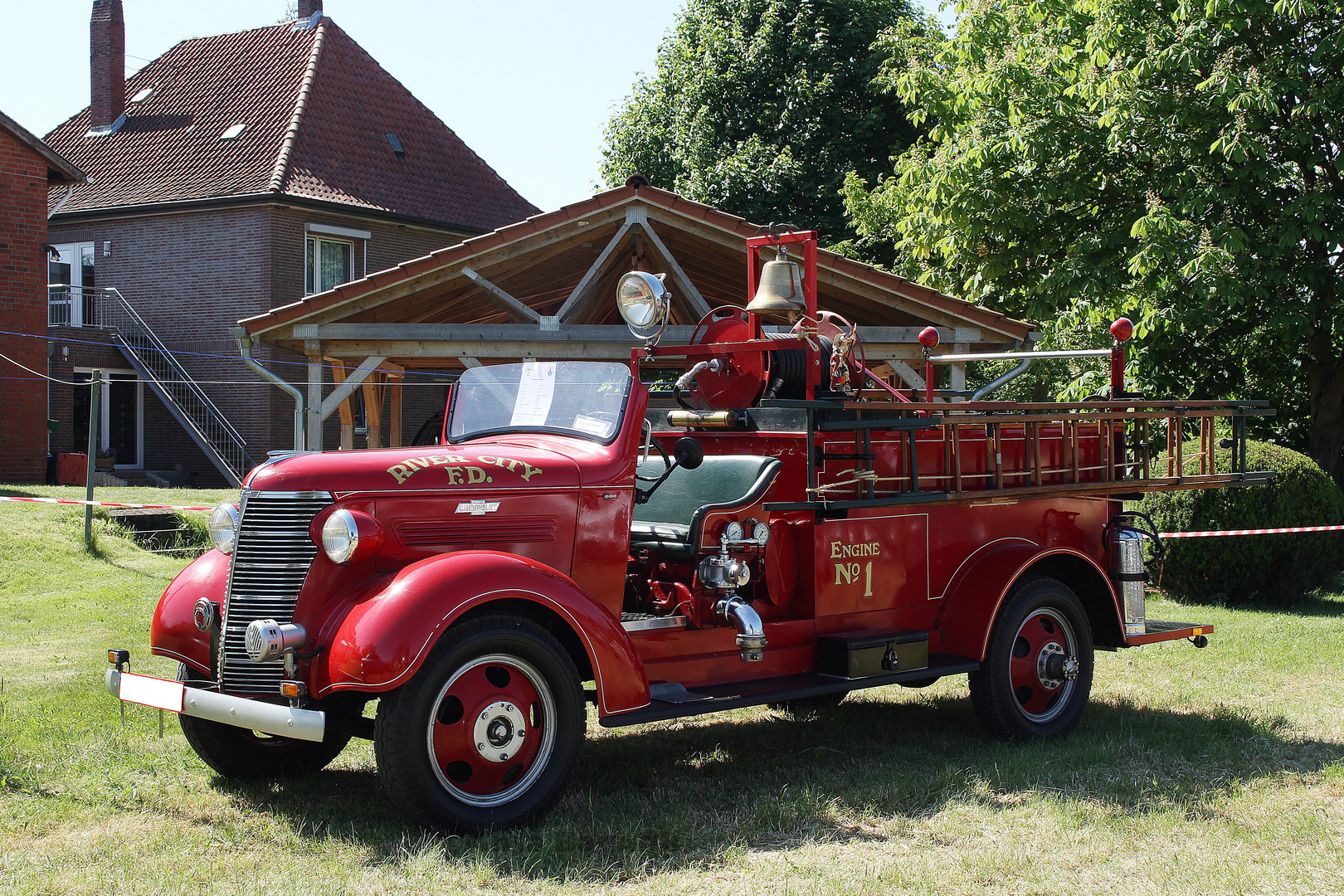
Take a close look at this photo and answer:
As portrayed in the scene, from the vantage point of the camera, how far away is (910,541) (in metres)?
6.29

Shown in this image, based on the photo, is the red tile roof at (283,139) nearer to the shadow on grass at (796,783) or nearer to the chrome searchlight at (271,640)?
the shadow on grass at (796,783)

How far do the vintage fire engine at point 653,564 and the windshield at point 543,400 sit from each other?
0.01m

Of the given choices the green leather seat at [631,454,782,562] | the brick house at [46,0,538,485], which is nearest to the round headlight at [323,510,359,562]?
the green leather seat at [631,454,782,562]

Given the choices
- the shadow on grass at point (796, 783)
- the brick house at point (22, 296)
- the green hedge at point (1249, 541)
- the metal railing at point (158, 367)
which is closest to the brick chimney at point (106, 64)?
the metal railing at point (158, 367)

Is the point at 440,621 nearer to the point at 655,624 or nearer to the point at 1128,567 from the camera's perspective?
the point at 655,624

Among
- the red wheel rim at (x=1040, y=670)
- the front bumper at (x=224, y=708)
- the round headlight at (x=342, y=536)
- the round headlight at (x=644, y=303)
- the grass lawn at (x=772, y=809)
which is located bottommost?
the grass lawn at (x=772, y=809)

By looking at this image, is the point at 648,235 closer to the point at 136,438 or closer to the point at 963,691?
the point at 963,691

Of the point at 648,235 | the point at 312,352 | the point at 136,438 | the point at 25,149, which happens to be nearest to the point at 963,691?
the point at 648,235

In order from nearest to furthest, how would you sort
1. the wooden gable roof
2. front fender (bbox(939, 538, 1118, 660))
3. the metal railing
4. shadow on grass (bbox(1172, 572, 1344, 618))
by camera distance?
front fender (bbox(939, 538, 1118, 660))
shadow on grass (bbox(1172, 572, 1344, 618))
the wooden gable roof
the metal railing

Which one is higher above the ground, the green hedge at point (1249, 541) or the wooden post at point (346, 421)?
the wooden post at point (346, 421)

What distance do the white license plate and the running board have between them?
1.65 m

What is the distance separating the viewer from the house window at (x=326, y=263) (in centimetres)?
2338

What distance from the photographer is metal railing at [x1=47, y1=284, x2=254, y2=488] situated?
22.7 meters

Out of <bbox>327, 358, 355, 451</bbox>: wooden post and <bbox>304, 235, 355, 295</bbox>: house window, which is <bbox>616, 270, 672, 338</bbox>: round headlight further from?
<bbox>304, 235, 355, 295</bbox>: house window
